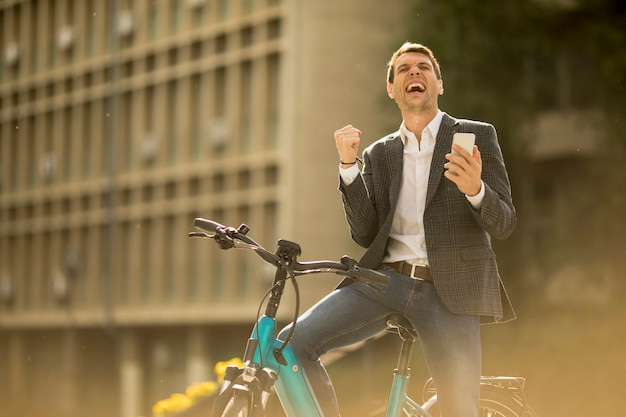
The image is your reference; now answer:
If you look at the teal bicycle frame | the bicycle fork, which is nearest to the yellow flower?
the bicycle fork

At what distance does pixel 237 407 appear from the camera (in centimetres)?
433

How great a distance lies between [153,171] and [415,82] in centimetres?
3909

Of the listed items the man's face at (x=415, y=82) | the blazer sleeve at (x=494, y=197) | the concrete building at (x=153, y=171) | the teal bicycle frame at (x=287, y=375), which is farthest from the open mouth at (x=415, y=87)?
the concrete building at (x=153, y=171)

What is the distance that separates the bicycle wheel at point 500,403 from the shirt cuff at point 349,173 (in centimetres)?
→ 91

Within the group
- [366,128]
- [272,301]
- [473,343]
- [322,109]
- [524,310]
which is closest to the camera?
[272,301]

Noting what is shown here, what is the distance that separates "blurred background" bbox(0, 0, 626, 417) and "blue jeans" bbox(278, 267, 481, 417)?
1267 cm

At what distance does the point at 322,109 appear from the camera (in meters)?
37.4

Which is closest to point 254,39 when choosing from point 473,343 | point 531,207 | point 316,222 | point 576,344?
point 316,222

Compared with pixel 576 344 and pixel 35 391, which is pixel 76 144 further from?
pixel 576 344

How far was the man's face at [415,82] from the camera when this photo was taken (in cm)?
502

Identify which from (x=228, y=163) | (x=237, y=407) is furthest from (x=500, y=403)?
(x=228, y=163)

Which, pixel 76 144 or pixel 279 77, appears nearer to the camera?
pixel 279 77

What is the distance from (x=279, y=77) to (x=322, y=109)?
223 cm

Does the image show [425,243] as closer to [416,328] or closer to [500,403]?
[416,328]
